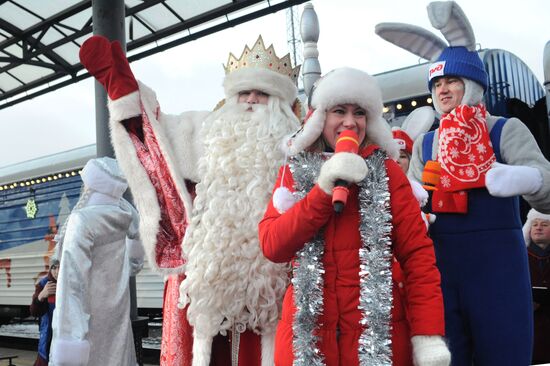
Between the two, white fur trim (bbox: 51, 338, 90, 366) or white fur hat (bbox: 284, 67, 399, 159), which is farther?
white fur trim (bbox: 51, 338, 90, 366)

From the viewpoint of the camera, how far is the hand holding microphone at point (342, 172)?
5.80 feet

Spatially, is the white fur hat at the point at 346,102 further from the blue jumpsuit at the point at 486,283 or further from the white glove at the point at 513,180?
the blue jumpsuit at the point at 486,283

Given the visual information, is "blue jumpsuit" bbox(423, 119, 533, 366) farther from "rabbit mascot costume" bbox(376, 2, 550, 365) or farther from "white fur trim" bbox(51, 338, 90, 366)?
"white fur trim" bbox(51, 338, 90, 366)

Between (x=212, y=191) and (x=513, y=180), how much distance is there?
1.27 metres

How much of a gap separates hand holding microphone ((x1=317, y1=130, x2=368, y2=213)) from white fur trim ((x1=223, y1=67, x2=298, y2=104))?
96cm

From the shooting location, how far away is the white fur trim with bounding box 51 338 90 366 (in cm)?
297

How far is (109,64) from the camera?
→ 116 inches

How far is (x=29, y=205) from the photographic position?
9688 mm

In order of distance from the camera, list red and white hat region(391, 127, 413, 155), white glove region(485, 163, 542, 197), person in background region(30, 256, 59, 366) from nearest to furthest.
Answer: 1. white glove region(485, 163, 542, 197)
2. red and white hat region(391, 127, 413, 155)
3. person in background region(30, 256, 59, 366)

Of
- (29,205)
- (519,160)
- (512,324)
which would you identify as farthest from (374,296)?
(29,205)

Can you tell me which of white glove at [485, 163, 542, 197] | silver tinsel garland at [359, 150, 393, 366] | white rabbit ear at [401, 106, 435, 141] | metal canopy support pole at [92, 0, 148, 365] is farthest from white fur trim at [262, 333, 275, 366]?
metal canopy support pole at [92, 0, 148, 365]

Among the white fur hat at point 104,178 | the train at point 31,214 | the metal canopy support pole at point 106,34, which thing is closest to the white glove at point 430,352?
the white fur hat at point 104,178

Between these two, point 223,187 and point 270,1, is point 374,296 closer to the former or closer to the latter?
point 223,187

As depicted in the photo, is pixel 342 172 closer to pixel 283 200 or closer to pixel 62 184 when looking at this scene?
pixel 283 200
